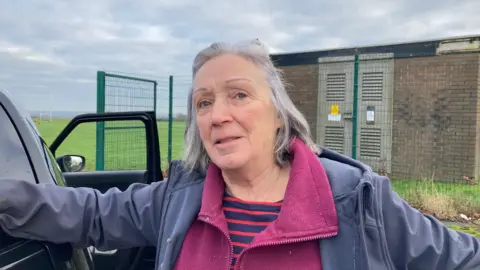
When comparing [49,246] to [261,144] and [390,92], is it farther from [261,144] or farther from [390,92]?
[390,92]

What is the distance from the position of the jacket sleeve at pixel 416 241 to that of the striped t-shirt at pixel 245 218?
367 mm

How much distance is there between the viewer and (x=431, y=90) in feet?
27.2

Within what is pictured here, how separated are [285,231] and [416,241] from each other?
1.45 feet

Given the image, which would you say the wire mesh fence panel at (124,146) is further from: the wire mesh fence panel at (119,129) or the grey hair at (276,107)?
the grey hair at (276,107)

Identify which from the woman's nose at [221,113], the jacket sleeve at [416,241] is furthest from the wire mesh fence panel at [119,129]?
the jacket sleeve at [416,241]

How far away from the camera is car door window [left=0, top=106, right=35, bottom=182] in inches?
58.5

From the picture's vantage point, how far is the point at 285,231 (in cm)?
147

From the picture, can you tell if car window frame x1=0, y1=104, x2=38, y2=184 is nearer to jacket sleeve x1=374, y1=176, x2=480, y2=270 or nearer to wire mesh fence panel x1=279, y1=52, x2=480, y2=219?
jacket sleeve x1=374, y1=176, x2=480, y2=270

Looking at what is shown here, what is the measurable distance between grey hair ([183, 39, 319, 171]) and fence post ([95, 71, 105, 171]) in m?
5.47

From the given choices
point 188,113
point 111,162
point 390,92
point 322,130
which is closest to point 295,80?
point 322,130

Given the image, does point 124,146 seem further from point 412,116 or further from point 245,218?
point 245,218

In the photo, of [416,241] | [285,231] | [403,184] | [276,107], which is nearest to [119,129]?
[403,184]

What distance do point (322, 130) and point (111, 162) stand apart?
4.20 meters

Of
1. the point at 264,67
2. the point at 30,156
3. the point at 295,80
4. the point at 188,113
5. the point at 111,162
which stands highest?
the point at 295,80
